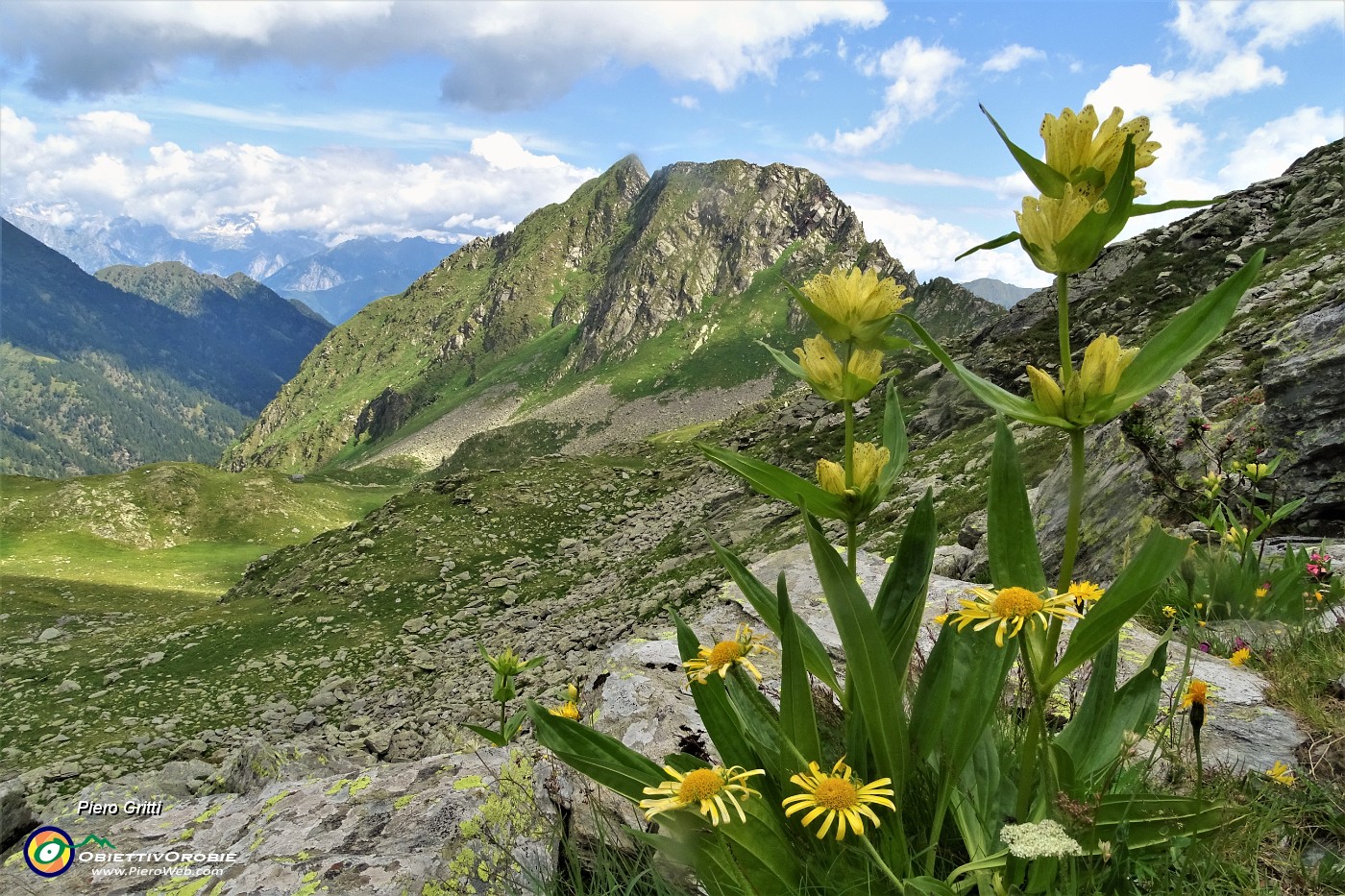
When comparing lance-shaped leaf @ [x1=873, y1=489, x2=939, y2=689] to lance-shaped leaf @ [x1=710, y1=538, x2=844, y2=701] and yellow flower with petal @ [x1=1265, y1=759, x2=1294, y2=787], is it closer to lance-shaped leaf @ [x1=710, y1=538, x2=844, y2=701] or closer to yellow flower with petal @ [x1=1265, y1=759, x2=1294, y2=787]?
lance-shaped leaf @ [x1=710, y1=538, x2=844, y2=701]

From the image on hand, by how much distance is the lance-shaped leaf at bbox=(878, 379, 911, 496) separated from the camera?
234 centimetres

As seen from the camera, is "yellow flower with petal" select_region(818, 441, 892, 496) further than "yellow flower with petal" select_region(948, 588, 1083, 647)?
Yes

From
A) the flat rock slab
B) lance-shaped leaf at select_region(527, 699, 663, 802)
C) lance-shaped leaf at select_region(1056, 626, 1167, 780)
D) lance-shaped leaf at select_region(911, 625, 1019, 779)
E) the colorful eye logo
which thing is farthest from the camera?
the colorful eye logo

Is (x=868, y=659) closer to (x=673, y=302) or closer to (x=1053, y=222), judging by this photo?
(x=1053, y=222)

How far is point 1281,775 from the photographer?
2.79m

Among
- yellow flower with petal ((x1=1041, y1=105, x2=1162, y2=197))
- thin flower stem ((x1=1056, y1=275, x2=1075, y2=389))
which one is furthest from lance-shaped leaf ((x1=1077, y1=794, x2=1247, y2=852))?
yellow flower with petal ((x1=1041, y1=105, x2=1162, y2=197))

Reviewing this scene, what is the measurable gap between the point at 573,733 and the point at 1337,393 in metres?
9.12

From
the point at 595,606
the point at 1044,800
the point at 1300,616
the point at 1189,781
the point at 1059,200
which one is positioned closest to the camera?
the point at 1059,200

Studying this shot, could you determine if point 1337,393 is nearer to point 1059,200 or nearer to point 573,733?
point 1059,200

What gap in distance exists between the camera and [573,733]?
8.01ft

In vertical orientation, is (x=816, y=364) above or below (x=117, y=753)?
above

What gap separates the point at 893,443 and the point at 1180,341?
911 millimetres

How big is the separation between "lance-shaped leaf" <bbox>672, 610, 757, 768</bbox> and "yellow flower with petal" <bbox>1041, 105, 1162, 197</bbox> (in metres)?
1.95

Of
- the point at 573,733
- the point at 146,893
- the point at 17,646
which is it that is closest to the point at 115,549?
the point at 17,646
